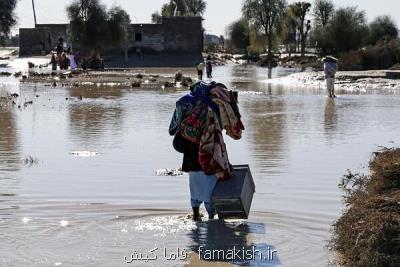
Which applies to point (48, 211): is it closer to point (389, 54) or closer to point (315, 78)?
point (315, 78)

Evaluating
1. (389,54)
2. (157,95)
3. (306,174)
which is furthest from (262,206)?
(389,54)

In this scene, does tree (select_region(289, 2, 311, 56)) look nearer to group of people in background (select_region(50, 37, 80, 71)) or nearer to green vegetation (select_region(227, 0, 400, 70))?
green vegetation (select_region(227, 0, 400, 70))

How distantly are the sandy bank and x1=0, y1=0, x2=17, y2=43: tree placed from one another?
14020 mm

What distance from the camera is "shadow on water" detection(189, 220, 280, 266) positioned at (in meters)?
6.61

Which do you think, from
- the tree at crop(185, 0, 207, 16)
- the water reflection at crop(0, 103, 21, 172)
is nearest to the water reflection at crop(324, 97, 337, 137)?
the water reflection at crop(0, 103, 21, 172)

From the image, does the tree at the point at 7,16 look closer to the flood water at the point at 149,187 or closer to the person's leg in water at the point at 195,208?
the flood water at the point at 149,187

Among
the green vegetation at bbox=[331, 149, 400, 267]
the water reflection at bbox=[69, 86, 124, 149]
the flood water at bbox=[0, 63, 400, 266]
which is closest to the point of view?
the green vegetation at bbox=[331, 149, 400, 267]

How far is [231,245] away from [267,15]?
7207 cm

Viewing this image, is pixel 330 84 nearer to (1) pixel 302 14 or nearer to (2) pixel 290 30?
(1) pixel 302 14

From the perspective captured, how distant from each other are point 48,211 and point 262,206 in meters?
2.27

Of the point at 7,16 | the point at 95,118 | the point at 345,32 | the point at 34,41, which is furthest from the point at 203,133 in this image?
the point at 34,41

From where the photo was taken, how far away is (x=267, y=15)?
3063 inches

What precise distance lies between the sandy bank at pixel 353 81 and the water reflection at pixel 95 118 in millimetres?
9873

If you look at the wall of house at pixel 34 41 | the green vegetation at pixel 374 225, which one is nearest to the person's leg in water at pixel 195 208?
the green vegetation at pixel 374 225
